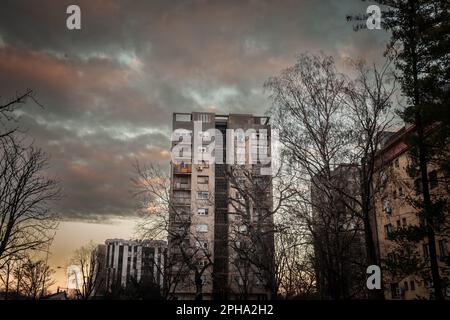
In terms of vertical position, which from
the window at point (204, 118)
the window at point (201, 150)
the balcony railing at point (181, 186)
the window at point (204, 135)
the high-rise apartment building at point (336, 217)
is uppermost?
the window at point (204, 118)

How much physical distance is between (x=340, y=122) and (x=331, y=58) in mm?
3222

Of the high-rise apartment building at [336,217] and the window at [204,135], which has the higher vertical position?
the window at [204,135]

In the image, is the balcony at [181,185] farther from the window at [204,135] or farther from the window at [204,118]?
the window at [204,118]

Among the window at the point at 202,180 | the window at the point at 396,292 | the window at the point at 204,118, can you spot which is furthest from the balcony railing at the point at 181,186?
the window at the point at 396,292

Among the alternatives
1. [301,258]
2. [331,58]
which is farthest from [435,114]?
[301,258]

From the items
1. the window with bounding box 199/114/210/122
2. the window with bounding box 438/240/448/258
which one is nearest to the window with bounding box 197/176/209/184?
the window with bounding box 199/114/210/122

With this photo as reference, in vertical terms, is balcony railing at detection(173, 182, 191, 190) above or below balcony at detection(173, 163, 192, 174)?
below

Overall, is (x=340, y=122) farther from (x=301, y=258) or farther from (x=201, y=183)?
(x=201, y=183)

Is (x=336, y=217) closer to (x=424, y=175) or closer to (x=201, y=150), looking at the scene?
(x=424, y=175)

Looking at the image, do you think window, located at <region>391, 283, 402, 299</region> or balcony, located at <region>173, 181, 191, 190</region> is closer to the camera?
window, located at <region>391, 283, 402, 299</region>

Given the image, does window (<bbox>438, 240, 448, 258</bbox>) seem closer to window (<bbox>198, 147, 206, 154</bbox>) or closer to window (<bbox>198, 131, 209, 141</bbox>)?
window (<bbox>198, 147, 206, 154</bbox>)

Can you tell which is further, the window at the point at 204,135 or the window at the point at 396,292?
the window at the point at 204,135

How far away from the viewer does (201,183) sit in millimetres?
67312

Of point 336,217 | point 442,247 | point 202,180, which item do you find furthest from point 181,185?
point 336,217
